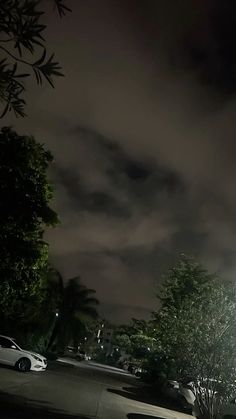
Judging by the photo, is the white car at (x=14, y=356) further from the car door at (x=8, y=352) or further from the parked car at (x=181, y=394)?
the parked car at (x=181, y=394)

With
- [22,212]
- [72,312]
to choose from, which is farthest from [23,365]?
[72,312]

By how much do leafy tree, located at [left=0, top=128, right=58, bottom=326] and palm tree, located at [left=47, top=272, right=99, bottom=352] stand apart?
32.0 meters

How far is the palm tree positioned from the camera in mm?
61469

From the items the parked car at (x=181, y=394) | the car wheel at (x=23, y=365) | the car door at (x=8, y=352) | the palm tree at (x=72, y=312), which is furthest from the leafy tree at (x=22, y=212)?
the palm tree at (x=72, y=312)

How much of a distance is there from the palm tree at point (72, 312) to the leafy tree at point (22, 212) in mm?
31979

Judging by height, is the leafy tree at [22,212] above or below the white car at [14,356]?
above

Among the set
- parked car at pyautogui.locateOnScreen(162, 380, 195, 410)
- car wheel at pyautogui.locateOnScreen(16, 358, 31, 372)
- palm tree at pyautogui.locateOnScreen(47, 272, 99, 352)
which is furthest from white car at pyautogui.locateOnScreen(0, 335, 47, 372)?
palm tree at pyautogui.locateOnScreen(47, 272, 99, 352)

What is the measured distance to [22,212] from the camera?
25766 millimetres

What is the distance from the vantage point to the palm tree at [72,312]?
6147 centimetres

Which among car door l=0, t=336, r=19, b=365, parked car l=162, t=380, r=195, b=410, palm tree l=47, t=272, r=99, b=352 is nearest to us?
parked car l=162, t=380, r=195, b=410

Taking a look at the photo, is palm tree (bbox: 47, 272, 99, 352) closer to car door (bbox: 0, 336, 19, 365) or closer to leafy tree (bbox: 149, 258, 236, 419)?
car door (bbox: 0, 336, 19, 365)

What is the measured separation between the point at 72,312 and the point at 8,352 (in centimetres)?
4000

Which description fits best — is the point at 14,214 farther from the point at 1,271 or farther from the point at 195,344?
the point at 195,344

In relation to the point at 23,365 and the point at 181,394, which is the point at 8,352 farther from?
the point at 181,394
